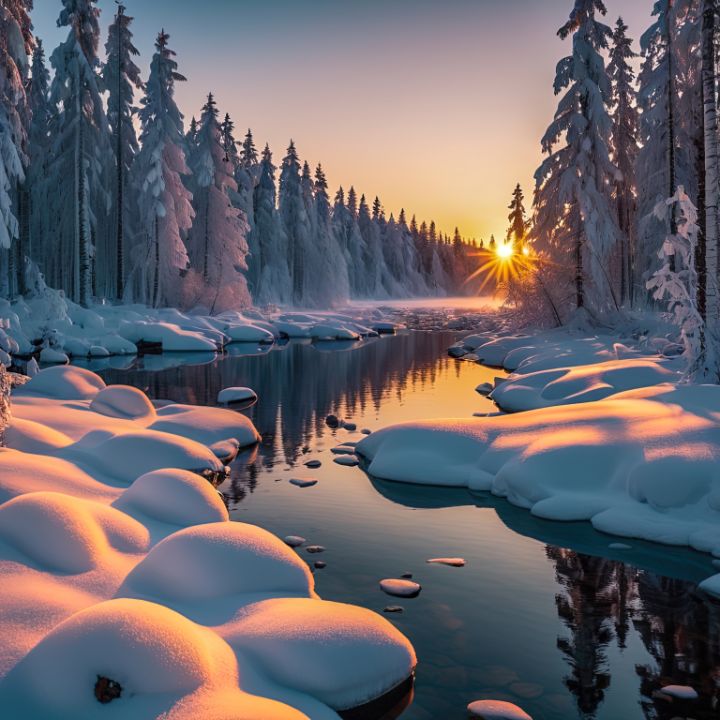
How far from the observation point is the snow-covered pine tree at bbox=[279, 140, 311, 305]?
55.4 m

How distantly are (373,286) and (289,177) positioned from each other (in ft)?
115

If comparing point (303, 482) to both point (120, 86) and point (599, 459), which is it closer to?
point (599, 459)

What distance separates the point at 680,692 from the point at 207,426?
8517 millimetres

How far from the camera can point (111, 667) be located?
11.8 ft

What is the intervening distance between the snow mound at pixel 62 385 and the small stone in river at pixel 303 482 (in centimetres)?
509

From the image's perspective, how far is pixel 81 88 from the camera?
27.8 meters

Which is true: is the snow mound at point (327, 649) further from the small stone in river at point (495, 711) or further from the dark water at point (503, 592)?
the small stone in river at point (495, 711)

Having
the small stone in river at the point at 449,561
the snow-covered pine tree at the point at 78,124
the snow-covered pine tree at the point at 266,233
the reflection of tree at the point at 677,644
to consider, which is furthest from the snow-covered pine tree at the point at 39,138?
the reflection of tree at the point at 677,644

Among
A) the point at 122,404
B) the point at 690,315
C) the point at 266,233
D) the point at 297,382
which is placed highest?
the point at 266,233

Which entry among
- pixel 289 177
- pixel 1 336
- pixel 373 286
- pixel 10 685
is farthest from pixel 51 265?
pixel 373 286

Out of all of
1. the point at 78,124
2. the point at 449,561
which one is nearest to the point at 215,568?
the point at 449,561

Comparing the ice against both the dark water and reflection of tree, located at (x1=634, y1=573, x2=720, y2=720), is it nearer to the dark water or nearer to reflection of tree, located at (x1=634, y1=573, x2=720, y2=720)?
the dark water

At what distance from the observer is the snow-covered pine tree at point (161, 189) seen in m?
32.8

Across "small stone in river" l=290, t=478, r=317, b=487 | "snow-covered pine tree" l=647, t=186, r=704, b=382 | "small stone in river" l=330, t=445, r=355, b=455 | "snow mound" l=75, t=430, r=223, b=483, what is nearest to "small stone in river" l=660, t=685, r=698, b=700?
"small stone in river" l=290, t=478, r=317, b=487
